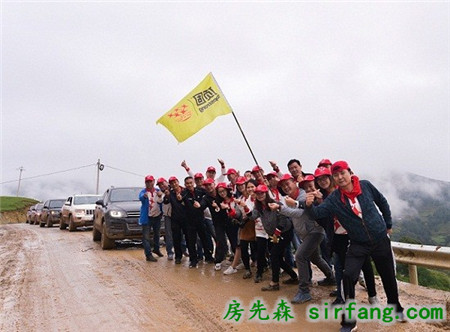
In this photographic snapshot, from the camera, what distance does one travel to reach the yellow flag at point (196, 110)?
8508 mm

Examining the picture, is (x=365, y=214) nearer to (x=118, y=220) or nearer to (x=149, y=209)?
(x=149, y=209)

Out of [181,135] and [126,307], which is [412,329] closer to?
[126,307]

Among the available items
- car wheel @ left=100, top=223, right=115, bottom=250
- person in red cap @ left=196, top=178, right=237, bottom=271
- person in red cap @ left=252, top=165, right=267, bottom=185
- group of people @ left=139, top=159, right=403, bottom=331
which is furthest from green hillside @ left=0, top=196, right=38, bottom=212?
person in red cap @ left=252, top=165, right=267, bottom=185

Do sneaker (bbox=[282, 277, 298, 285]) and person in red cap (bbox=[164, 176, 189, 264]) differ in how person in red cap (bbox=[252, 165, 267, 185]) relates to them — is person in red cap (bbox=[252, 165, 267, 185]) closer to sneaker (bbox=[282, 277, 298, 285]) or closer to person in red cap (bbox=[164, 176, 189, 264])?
sneaker (bbox=[282, 277, 298, 285])

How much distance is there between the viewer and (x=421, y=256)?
5875 mm

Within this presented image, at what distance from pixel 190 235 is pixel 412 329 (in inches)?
188

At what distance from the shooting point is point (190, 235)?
788 cm

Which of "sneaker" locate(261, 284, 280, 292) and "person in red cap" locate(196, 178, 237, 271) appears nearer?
"sneaker" locate(261, 284, 280, 292)

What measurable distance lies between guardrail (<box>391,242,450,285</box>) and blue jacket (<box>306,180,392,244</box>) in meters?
1.99

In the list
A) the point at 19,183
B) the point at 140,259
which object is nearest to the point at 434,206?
the point at 19,183

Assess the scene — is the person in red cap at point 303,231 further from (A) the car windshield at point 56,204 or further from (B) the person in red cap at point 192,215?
(A) the car windshield at point 56,204

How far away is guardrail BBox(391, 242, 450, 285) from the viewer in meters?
5.39

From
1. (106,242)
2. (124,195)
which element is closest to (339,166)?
(106,242)

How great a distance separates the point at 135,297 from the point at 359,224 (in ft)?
11.5
